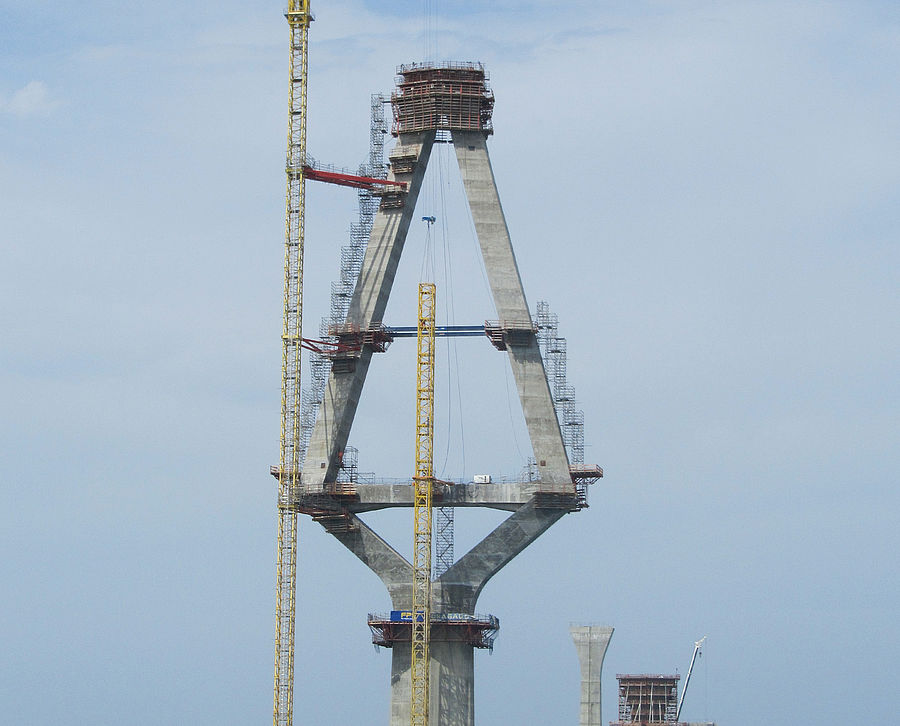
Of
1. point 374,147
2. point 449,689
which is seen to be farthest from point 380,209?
point 449,689

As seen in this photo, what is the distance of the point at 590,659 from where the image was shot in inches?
6216

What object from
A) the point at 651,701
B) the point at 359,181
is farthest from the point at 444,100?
the point at 651,701

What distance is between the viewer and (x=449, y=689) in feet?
478

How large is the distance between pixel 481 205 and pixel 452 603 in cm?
2521

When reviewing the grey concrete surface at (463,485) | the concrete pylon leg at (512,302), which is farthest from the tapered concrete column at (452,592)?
the concrete pylon leg at (512,302)

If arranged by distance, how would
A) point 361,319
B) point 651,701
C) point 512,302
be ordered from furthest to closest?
point 651,701 → point 361,319 → point 512,302

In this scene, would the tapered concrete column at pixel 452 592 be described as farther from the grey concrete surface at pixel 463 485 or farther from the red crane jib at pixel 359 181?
the red crane jib at pixel 359 181

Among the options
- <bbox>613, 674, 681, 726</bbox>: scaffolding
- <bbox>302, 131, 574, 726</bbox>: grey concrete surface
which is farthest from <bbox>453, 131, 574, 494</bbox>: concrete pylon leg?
<bbox>613, 674, 681, 726</bbox>: scaffolding

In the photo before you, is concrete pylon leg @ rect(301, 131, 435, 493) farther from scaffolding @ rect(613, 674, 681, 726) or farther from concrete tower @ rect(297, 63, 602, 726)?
scaffolding @ rect(613, 674, 681, 726)

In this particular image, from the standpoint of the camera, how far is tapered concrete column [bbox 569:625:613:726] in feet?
517

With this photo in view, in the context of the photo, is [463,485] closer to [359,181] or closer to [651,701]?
[359,181]

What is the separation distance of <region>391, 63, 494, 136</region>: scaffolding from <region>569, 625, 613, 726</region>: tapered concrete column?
34896 millimetres

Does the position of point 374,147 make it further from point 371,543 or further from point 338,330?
point 371,543

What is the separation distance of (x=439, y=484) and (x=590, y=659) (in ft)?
63.2
